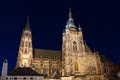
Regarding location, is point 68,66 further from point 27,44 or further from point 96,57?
point 27,44

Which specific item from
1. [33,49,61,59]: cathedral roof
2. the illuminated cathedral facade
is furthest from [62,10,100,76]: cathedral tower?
[33,49,61,59]: cathedral roof

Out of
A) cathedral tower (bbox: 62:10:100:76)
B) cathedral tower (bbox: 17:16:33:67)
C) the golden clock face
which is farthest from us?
cathedral tower (bbox: 17:16:33:67)

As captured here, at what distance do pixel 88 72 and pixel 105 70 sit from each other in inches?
505

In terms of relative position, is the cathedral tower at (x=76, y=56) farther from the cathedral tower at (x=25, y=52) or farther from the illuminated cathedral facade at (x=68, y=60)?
the cathedral tower at (x=25, y=52)

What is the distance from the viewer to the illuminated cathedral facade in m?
74.9

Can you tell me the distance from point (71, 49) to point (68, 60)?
5.82 meters

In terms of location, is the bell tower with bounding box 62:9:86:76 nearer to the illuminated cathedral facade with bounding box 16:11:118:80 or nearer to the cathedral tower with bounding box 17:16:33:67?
the illuminated cathedral facade with bounding box 16:11:118:80

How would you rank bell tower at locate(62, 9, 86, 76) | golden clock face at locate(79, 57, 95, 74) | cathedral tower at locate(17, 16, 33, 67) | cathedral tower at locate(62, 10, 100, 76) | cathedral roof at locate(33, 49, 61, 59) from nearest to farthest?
cathedral tower at locate(62, 10, 100, 76)
bell tower at locate(62, 9, 86, 76)
golden clock face at locate(79, 57, 95, 74)
cathedral tower at locate(17, 16, 33, 67)
cathedral roof at locate(33, 49, 61, 59)

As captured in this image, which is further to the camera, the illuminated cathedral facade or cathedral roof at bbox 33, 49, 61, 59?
cathedral roof at bbox 33, 49, 61, 59

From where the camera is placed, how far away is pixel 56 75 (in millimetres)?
76375

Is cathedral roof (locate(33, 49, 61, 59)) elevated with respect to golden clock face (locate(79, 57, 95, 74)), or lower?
elevated

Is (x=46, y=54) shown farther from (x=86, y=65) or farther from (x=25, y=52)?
(x=86, y=65)

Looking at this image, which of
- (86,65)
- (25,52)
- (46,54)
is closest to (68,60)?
(86,65)

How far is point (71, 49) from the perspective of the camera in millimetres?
80250
